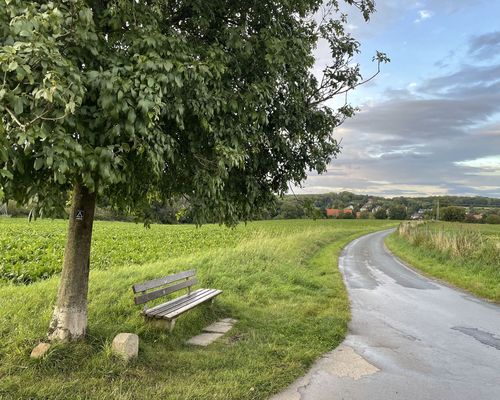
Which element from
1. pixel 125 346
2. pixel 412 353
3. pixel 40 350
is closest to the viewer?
pixel 40 350

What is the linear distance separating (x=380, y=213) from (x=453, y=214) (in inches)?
1203

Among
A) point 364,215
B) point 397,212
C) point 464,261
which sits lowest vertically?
point 364,215

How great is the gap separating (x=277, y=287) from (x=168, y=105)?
8408 millimetres

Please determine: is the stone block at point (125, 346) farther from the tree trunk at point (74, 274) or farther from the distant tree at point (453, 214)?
the distant tree at point (453, 214)

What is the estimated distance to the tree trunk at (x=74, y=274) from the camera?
18.0 feet

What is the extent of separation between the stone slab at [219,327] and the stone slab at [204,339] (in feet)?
0.72

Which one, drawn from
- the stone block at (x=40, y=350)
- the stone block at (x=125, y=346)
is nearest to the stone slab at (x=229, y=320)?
the stone block at (x=125, y=346)

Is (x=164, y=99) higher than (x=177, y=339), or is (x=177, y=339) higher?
(x=164, y=99)

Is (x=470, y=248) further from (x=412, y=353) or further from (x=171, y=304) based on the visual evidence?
(x=171, y=304)

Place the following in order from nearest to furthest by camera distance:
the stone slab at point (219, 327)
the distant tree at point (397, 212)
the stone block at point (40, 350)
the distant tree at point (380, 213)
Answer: the stone block at point (40, 350) → the stone slab at point (219, 327) → the distant tree at point (380, 213) → the distant tree at point (397, 212)

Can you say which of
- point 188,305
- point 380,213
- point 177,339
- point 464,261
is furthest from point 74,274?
point 380,213

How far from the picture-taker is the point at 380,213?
371 feet

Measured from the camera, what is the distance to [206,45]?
15.7 feet

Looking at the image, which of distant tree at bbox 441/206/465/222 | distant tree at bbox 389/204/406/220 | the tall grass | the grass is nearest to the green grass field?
the grass
